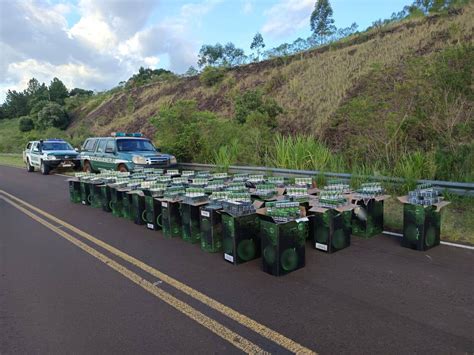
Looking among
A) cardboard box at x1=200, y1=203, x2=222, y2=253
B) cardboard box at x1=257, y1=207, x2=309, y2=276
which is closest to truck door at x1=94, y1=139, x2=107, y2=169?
cardboard box at x1=200, y1=203, x2=222, y2=253

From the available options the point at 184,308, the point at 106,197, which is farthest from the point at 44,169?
the point at 184,308

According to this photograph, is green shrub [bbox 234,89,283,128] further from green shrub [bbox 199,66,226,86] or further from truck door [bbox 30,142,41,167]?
green shrub [bbox 199,66,226,86]

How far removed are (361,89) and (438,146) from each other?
39.4 feet

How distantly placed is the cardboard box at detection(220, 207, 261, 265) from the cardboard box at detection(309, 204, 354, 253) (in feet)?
3.17

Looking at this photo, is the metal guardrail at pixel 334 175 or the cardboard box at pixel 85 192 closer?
the metal guardrail at pixel 334 175

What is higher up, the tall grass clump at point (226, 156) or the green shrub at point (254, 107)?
the green shrub at point (254, 107)

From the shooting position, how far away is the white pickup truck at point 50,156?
17.8 metres

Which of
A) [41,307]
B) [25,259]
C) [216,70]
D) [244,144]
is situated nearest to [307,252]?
[41,307]

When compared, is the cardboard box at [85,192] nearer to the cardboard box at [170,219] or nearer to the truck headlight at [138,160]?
the truck headlight at [138,160]

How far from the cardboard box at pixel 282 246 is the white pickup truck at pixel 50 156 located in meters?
15.8

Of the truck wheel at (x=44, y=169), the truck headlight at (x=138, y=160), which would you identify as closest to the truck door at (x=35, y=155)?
the truck wheel at (x=44, y=169)

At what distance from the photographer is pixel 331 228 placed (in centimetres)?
512

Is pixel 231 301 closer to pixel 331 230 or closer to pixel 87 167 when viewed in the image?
pixel 331 230

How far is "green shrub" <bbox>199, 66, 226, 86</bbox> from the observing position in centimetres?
3604
